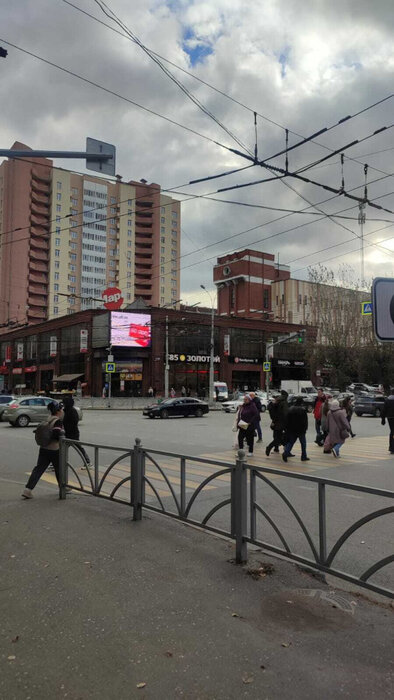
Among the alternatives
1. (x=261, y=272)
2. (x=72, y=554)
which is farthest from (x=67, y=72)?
(x=261, y=272)

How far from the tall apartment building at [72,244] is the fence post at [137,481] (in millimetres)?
80191

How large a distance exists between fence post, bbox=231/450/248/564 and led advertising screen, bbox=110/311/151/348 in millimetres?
46728

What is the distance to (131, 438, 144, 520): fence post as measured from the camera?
6191 millimetres

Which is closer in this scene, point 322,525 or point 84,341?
point 322,525

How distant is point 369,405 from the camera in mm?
31406

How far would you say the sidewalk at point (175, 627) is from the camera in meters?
2.85

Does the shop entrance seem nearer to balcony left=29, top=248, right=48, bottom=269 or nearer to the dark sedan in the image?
the dark sedan

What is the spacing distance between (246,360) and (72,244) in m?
53.9

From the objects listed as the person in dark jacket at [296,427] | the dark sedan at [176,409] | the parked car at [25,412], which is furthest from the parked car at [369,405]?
the person in dark jacket at [296,427]

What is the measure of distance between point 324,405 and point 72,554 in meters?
9.88

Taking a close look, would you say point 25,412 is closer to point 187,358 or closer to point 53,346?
point 187,358

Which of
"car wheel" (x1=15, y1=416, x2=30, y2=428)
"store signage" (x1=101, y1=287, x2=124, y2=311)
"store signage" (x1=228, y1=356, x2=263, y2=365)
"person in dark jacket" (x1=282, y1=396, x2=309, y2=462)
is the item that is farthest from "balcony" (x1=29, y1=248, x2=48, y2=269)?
"person in dark jacket" (x1=282, y1=396, x2=309, y2=462)

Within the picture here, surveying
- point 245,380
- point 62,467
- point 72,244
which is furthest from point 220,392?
point 72,244

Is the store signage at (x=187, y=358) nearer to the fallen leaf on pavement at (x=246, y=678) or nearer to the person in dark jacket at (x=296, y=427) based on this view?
the person in dark jacket at (x=296, y=427)
